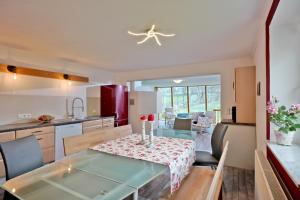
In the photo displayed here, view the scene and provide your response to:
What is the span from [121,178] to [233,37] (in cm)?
262

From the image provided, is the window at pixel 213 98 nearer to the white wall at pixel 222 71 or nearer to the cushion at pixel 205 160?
the white wall at pixel 222 71

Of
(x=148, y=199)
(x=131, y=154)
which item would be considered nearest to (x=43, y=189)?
(x=131, y=154)

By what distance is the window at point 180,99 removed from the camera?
33.0 ft

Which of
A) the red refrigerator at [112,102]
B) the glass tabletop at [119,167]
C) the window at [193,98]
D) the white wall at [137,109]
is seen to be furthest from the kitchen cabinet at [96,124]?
the window at [193,98]

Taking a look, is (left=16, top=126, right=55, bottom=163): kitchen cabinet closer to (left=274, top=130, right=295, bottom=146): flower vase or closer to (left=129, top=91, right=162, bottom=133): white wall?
(left=129, top=91, right=162, bottom=133): white wall

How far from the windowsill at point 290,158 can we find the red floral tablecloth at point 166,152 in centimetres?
78

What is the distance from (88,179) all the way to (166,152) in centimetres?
81

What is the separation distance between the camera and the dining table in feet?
3.55

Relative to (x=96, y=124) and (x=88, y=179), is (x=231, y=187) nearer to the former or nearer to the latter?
(x=88, y=179)

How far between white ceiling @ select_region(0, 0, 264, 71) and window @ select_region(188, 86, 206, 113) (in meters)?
6.10

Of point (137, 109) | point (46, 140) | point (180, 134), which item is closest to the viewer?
point (180, 134)

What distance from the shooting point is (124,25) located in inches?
88.3

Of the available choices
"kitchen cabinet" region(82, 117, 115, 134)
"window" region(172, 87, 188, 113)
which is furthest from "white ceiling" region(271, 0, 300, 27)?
"window" region(172, 87, 188, 113)

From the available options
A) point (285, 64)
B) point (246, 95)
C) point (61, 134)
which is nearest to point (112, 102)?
point (61, 134)
